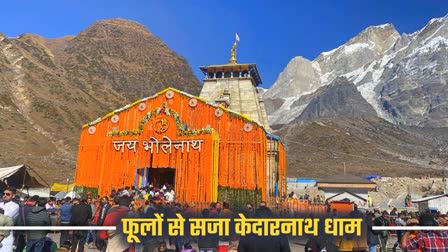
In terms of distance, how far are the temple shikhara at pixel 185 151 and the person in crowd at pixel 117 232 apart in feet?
45.5

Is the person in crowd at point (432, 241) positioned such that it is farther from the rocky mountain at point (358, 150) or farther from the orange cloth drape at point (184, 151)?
the rocky mountain at point (358, 150)

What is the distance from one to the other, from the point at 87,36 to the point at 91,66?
29.7 metres

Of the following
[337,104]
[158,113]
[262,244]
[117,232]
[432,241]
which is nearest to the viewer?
[262,244]

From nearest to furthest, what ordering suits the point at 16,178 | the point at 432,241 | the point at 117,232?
the point at 432,241, the point at 117,232, the point at 16,178

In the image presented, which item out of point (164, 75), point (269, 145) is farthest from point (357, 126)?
point (269, 145)

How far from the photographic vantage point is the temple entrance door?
24.5 meters

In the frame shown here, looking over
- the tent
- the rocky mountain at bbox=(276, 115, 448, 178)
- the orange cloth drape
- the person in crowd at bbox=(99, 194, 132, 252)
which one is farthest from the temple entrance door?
the rocky mountain at bbox=(276, 115, 448, 178)

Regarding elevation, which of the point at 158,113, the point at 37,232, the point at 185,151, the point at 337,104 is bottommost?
the point at 37,232

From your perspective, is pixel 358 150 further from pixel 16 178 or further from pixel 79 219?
pixel 79 219

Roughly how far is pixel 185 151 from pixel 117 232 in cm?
1624

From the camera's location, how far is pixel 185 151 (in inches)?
937

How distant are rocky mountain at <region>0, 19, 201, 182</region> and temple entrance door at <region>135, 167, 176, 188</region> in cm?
2747

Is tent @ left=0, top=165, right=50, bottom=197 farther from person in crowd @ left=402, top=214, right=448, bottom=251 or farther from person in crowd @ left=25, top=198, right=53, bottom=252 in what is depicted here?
person in crowd @ left=402, top=214, right=448, bottom=251

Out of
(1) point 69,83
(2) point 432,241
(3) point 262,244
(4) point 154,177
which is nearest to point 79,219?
(3) point 262,244
